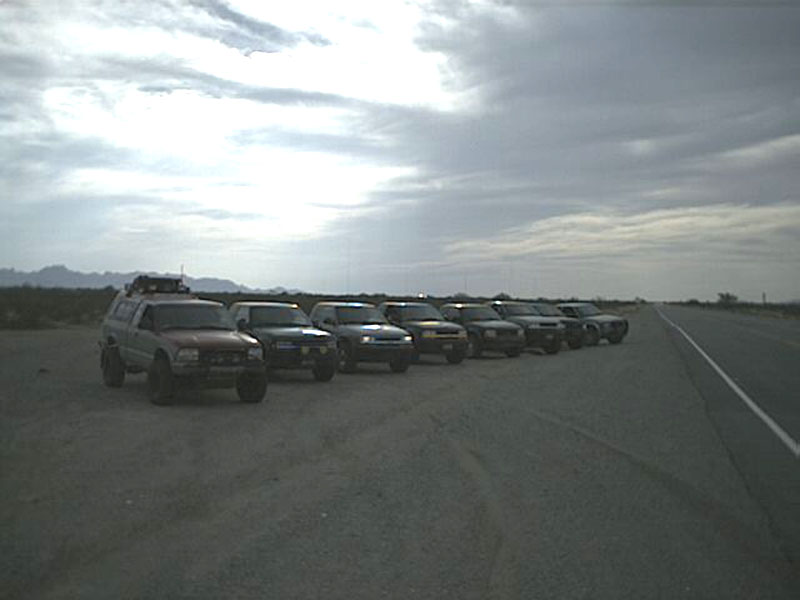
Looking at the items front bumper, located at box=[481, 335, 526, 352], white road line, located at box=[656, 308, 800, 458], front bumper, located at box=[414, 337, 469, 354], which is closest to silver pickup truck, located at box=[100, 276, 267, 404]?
front bumper, located at box=[414, 337, 469, 354]

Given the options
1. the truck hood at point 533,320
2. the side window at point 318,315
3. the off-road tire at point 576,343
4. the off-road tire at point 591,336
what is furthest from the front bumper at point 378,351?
the off-road tire at point 591,336

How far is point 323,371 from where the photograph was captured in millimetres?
18672

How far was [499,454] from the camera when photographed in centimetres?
1037

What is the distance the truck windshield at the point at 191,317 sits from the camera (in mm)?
15688

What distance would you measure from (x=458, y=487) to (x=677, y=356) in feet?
69.9

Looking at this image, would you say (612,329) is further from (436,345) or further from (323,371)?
(323,371)

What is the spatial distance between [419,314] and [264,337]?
7.88 meters

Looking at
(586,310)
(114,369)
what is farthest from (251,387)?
(586,310)

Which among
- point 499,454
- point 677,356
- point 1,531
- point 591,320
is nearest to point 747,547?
point 499,454

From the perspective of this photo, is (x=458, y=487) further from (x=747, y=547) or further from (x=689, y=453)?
(x=689, y=453)

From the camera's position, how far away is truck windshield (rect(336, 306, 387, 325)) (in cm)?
2212

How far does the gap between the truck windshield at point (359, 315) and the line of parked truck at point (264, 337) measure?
0.03m

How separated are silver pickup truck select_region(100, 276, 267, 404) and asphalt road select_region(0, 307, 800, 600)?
1.50 feet

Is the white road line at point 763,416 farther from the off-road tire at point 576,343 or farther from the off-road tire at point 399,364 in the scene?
the off-road tire at point 576,343
